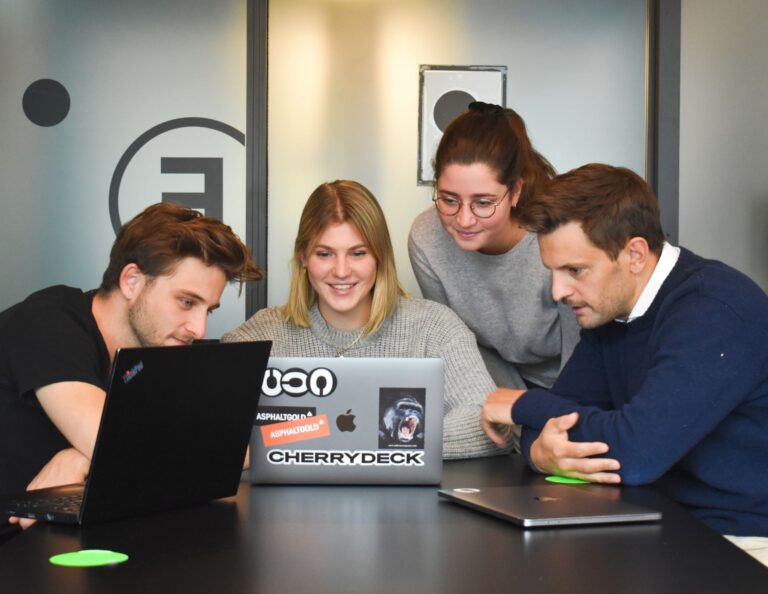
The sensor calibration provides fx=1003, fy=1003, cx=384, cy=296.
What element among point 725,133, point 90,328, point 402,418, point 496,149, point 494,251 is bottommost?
point 402,418

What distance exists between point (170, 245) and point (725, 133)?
2.41 m

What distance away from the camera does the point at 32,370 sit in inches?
66.5

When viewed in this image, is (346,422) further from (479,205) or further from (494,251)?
(494,251)

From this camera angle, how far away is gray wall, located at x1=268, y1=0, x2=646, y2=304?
3523 millimetres

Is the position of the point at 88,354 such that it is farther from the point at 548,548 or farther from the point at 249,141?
the point at 249,141

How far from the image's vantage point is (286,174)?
3.52m

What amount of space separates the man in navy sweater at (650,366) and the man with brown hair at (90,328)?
24.1 inches

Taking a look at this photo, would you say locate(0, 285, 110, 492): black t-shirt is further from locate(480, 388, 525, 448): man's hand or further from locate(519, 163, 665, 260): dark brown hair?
locate(519, 163, 665, 260): dark brown hair

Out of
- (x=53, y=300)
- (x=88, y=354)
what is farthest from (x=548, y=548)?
(x=53, y=300)

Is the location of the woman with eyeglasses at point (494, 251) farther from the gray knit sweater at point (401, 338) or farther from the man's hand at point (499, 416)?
the man's hand at point (499, 416)

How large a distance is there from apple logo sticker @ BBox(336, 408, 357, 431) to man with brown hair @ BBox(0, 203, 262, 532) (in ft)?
1.29

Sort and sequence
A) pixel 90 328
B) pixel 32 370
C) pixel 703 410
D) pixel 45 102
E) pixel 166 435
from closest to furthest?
1. pixel 166 435
2. pixel 703 410
3. pixel 32 370
4. pixel 90 328
5. pixel 45 102

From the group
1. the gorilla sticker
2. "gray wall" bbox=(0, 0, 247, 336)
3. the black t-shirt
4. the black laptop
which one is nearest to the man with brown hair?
the black t-shirt

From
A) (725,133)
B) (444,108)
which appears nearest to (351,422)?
(444,108)
